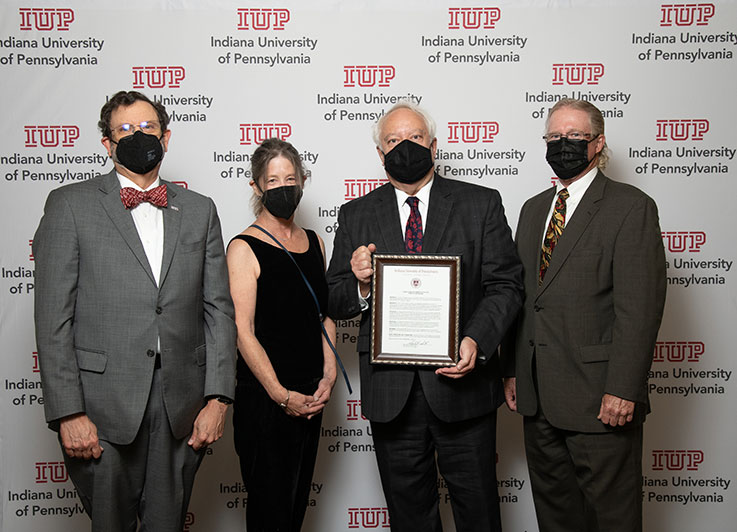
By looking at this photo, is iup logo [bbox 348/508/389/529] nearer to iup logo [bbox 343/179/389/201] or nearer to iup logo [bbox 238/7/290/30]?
iup logo [bbox 343/179/389/201]

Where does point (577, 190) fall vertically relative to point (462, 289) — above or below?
above

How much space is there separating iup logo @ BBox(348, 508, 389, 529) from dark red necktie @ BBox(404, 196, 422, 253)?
5.43 ft

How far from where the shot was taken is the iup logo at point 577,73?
3.15 m

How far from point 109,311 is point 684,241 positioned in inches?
107

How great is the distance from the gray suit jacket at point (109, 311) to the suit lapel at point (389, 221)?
66 centimetres

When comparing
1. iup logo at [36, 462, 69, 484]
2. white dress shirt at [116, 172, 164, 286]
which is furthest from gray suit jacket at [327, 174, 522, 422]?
iup logo at [36, 462, 69, 484]

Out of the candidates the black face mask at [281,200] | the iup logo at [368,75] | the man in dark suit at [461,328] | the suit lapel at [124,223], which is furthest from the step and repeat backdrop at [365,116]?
the suit lapel at [124,223]

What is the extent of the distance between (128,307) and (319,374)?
769mm

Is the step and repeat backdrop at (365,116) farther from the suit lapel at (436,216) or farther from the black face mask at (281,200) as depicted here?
the suit lapel at (436,216)

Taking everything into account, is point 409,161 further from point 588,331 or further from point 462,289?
point 588,331

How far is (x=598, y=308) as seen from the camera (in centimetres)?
222

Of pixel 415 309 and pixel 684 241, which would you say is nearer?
pixel 415 309

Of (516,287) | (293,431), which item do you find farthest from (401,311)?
(293,431)

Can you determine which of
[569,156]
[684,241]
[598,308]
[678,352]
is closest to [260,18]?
[569,156]
